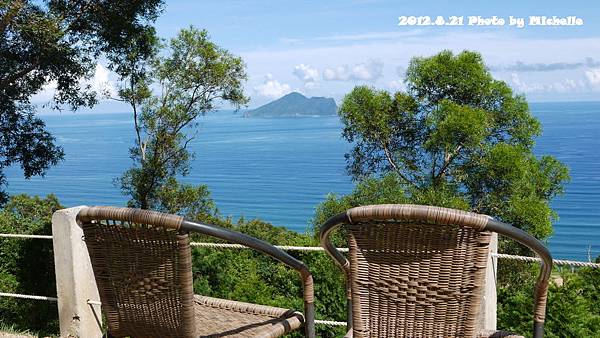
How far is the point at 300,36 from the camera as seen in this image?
55125mm

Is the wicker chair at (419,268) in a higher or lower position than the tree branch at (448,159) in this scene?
higher

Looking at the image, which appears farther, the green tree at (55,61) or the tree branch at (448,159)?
the tree branch at (448,159)

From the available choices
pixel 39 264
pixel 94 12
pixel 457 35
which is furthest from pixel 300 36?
pixel 39 264

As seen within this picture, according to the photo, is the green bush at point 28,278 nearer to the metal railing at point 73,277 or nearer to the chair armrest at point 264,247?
the metal railing at point 73,277

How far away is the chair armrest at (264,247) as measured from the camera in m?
1.44

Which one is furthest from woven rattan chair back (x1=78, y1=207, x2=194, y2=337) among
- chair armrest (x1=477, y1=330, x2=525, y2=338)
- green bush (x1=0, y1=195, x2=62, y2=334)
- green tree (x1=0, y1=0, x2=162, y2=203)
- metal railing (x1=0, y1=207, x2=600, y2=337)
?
green tree (x1=0, y1=0, x2=162, y2=203)

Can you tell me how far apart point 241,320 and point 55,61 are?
333 inches

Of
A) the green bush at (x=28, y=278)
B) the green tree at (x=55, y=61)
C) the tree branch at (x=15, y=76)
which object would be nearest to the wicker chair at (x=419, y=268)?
the green bush at (x=28, y=278)

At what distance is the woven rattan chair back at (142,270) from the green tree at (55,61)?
7.87 m

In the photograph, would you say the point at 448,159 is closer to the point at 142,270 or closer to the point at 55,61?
the point at 55,61

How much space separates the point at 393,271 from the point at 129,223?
63cm

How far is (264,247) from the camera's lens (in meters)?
1.60

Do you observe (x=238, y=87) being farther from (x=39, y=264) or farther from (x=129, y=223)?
(x=129, y=223)

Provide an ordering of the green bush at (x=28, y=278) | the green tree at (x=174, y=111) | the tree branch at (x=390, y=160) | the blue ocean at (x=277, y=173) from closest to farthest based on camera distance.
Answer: the green bush at (x=28, y=278) → the green tree at (x=174, y=111) → the tree branch at (x=390, y=160) → the blue ocean at (x=277, y=173)
